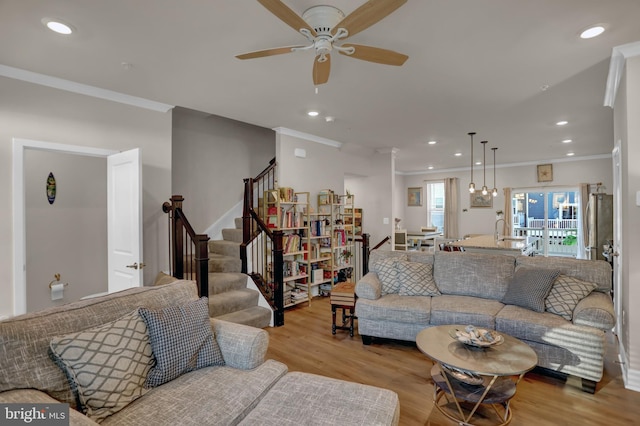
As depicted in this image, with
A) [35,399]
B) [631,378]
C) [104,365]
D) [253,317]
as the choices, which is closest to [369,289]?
[253,317]

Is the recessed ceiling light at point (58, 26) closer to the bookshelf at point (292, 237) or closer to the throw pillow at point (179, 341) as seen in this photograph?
the throw pillow at point (179, 341)

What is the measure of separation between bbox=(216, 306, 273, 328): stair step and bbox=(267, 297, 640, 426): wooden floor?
0.47 feet

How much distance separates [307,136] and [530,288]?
379 centimetres

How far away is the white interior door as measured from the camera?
320 centimetres

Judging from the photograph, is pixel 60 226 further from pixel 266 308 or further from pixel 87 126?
pixel 266 308

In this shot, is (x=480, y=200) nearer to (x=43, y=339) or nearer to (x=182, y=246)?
(x=182, y=246)

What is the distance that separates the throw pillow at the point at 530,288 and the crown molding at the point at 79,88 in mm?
4305

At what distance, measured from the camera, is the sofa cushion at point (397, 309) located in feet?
10.5

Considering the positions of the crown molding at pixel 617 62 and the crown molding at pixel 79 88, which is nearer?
the crown molding at pixel 617 62

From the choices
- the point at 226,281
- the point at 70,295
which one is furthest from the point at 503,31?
the point at 70,295

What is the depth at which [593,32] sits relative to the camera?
233 cm

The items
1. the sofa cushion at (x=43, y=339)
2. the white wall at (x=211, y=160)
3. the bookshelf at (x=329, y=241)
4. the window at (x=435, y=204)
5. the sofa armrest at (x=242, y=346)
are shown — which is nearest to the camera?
the sofa cushion at (x=43, y=339)

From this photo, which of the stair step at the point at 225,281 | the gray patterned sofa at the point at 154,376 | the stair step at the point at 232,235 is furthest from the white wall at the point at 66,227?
the gray patterned sofa at the point at 154,376

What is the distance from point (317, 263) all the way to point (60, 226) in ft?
A: 11.5
